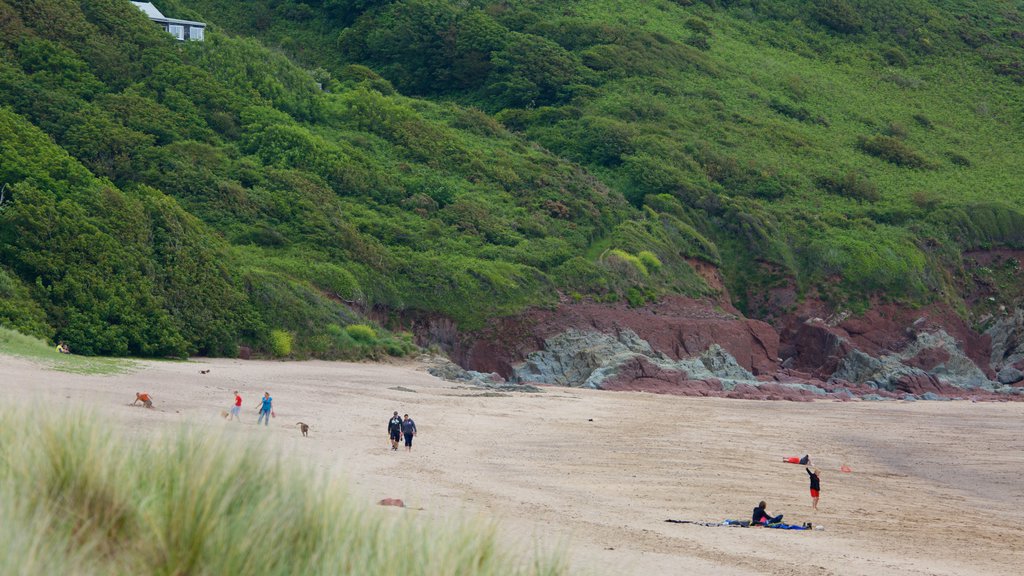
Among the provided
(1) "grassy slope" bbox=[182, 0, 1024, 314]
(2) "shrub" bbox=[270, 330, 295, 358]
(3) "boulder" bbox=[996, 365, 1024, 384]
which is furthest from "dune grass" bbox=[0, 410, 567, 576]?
(1) "grassy slope" bbox=[182, 0, 1024, 314]

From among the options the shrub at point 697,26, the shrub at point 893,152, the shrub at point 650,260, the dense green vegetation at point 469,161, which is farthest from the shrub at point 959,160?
the shrub at point 650,260

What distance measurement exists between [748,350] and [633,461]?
2836 cm

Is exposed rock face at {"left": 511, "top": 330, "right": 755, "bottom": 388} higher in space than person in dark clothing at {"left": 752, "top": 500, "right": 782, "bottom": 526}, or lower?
higher

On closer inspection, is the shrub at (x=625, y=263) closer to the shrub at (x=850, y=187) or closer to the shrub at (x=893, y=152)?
the shrub at (x=850, y=187)

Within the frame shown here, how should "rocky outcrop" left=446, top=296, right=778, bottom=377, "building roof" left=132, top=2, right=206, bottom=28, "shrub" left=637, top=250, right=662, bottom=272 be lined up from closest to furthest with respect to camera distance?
"rocky outcrop" left=446, top=296, right=778, bottom=377
"shrub" left=637, top=250, right=662, bottom=272
"building roof" left=132, top=2, right=206, bottom=28

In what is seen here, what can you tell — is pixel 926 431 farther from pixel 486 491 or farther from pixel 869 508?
pixel 486 491

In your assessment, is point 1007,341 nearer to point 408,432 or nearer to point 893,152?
point 893,152

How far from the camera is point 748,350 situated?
46906 mm

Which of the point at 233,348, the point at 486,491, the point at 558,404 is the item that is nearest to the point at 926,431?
the point at 558,404

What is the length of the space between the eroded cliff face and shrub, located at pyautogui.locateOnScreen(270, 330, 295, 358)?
8.19 m

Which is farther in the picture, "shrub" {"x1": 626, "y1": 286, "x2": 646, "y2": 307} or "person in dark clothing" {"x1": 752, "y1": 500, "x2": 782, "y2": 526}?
"shrub" {"x1": 626, "y1": 286, "x2": 646, "y2": 307}

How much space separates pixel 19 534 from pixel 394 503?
6.42m

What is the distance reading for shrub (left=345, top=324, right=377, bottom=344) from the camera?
38656 millimetres

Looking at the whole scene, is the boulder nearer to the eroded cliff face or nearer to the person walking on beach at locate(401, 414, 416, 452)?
the eroded cliff face
